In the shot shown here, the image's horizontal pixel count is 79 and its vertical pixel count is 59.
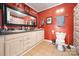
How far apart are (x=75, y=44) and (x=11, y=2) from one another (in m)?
1.62

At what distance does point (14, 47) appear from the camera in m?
1.62

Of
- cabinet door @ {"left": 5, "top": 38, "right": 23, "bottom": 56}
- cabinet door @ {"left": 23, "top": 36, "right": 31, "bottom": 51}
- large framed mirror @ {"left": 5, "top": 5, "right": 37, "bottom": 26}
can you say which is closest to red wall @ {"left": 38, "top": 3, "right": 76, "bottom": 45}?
large framed mirror @ {"left": 5, "top": 5, "right": 37, "bottom": 26}

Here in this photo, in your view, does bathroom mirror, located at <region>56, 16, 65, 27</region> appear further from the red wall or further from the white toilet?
the white toilet

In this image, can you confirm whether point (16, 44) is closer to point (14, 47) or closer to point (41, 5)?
point (14, 47)

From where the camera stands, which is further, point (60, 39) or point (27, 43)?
point (27, 43)

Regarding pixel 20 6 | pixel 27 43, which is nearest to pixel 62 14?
pixel 20 6

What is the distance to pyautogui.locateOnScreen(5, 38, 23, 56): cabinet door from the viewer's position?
1.46 metres

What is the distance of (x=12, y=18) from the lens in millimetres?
1652

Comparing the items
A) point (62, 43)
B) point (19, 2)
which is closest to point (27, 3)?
point (19, 2)

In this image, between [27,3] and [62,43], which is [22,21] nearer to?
[27,3]

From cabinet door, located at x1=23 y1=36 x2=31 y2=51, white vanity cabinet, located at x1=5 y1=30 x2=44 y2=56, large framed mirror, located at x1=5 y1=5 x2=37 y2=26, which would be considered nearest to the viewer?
white vanity cabinet, located at x1=5 y1=30 x2=44 y2=56

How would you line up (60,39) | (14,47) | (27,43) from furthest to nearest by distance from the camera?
1. (27,43)
2. (60,39)
3. (14,47)

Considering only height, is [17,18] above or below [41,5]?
below

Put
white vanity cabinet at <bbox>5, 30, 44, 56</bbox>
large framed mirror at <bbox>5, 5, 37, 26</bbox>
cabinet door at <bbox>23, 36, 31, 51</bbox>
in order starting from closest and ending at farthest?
white vanity cabinet at <bbox>5, 30, 44, 56</bbox>, large framed mirror at <bbox>5, 5, 37, 26</bbox>, cabinet door at <bbox>23, 36, 31, 51</bbox>
